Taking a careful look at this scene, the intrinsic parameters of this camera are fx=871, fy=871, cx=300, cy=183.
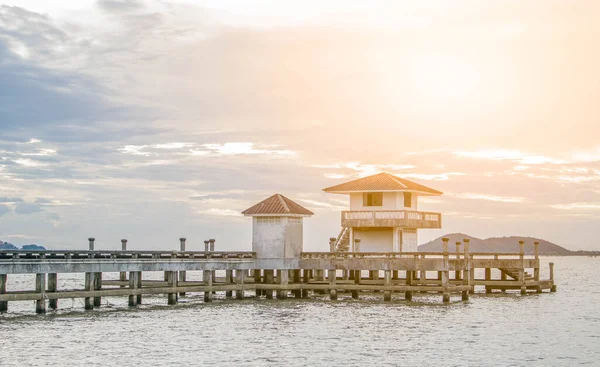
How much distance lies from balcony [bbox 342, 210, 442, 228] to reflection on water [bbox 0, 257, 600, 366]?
7.63 metres

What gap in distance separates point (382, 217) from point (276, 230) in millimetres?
9556

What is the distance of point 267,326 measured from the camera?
129 ft

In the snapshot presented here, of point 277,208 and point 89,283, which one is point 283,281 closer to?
point 277,208

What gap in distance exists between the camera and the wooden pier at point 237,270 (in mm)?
41031

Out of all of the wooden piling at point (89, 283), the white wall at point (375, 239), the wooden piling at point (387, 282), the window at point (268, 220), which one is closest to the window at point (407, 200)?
the white wall at point (375, 239)

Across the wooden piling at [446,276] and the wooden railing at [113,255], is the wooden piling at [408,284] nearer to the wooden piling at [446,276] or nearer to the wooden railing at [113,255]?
the wooden piling at [446,276]

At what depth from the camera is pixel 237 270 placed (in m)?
51.1

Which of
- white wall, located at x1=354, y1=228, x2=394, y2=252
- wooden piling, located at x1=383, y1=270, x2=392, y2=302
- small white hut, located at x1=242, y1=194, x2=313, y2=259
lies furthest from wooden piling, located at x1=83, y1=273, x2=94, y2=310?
white wall, located at x1=354, y1=228, x2=394, y2=252

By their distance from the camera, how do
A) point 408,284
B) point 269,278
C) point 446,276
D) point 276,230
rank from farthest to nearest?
point 269,278 < point 276,230 < point 408,284 < point 446,276

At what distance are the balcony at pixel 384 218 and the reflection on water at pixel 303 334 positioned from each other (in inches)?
301

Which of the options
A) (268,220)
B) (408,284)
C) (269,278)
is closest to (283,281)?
(269,278)

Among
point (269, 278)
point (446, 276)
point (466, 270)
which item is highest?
point (466, 270)

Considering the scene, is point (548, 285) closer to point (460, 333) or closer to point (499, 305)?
point (499, 305)

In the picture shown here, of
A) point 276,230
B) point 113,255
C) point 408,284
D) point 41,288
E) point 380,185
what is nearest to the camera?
point 41,288
